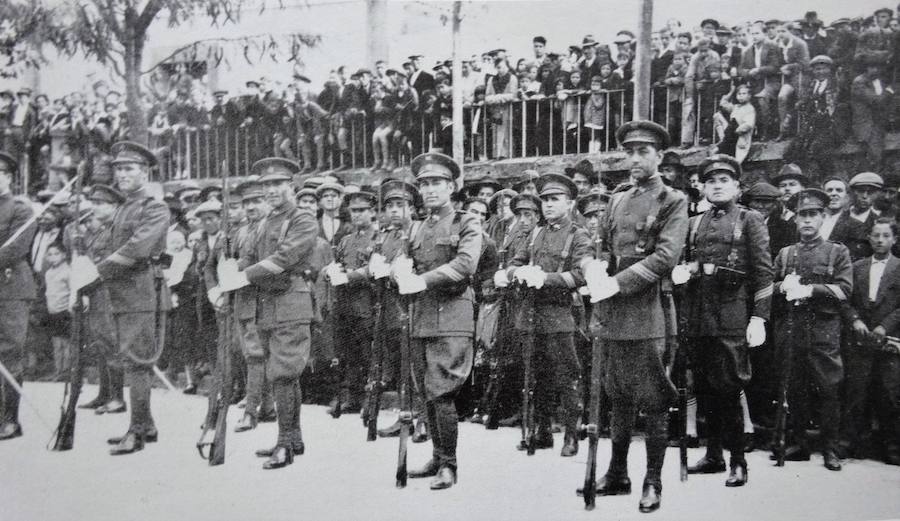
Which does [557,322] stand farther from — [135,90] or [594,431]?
[135,90]

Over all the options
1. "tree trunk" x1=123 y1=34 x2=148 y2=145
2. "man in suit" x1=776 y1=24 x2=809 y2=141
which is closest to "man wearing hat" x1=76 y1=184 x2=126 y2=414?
"tree trunk" x1=123 y1=34 x2=148 y2=145

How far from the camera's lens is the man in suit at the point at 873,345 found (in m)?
4.20

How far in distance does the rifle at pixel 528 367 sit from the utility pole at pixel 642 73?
110cm

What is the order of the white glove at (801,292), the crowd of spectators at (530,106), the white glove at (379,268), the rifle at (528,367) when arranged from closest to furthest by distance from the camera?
the crowd of spectators at (530,106), the white glove at (801,292), the white glove at (379,268), the rifle at (528,367)

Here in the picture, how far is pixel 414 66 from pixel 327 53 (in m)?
0.43

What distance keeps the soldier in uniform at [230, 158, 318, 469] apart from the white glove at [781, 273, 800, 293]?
2317mm

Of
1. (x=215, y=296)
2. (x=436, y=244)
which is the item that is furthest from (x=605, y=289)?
(x=215, y=296)

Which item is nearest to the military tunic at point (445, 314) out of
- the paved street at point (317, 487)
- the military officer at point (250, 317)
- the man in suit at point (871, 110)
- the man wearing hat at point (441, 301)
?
the man wearing hat at point (441, 301)

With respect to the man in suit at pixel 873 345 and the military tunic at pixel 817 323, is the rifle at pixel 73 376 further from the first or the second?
the man in suit at pixel 873 345

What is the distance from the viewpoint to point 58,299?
13.3 ft

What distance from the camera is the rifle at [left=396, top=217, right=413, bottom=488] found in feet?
12.5

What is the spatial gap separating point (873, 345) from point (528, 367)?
1.71 metres

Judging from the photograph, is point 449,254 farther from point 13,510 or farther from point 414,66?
point 13,510

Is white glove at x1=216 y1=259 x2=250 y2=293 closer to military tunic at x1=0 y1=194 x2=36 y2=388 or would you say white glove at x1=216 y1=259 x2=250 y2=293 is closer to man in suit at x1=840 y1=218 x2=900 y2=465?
military tunic at x1=0 y1=194 x2=36 y2=388
